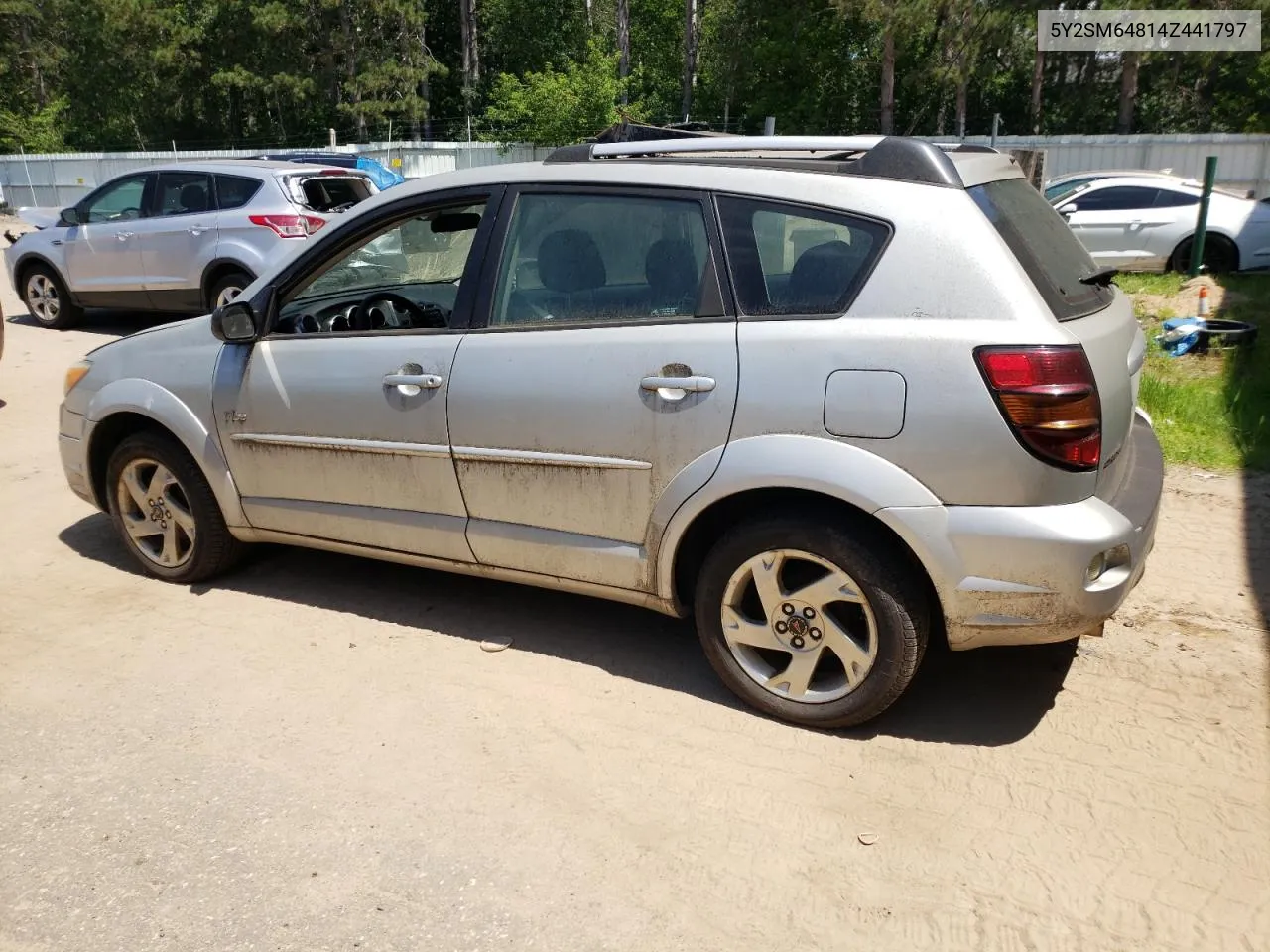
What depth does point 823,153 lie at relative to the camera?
150 inches

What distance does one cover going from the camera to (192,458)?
4570 millimetres

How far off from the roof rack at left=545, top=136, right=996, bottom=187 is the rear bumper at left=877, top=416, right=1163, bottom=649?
102 centimetres

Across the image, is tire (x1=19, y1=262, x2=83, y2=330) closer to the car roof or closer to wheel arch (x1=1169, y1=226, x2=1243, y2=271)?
the car roof

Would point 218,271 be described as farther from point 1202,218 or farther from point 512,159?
point 512,159

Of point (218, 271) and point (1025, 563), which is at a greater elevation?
point (1025, 563)

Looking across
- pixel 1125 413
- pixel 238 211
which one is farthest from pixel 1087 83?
pixel 1125 413

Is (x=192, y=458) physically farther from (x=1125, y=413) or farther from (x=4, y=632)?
(x=1125, y=413)

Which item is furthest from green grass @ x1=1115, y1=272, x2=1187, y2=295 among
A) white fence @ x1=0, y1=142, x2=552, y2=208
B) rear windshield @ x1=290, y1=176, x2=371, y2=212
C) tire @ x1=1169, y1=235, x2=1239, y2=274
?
white fence @ x1=0, y1=142, x2=552, y2=208

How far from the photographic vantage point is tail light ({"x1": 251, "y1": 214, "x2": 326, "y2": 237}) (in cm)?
1034

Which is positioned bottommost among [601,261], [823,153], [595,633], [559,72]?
[595,633]

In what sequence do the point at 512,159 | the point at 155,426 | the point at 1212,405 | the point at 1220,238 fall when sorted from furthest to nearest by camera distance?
the point at 512,159 < the point at 1220,238 < the point at 1212,405 < the point at 155,426

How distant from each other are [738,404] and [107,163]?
3448 cm

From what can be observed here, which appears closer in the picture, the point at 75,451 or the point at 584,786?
the point at 584,786

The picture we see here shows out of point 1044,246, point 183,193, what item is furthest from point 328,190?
point 1044,246
